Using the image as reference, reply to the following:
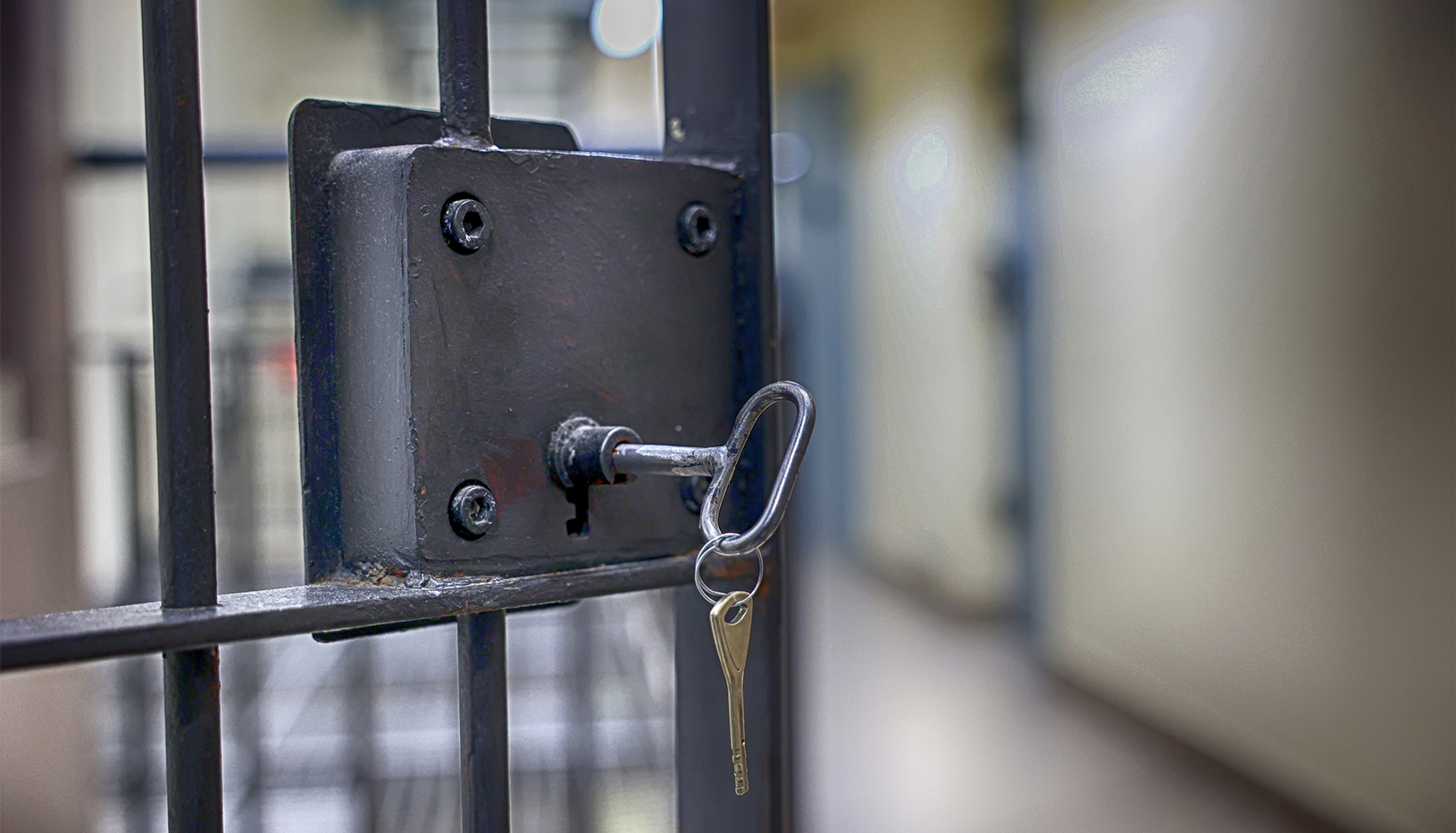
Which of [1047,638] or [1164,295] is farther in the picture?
[1047,638]

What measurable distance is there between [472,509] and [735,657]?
95mm

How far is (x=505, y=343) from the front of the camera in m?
0.34

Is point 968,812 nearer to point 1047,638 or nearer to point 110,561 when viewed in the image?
point 1047,638

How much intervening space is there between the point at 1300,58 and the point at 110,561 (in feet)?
11.8

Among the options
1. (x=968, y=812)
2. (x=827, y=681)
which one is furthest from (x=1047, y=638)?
(x=968, y=812)

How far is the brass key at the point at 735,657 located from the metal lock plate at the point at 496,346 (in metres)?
0.05

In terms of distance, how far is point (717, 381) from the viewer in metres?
0.40

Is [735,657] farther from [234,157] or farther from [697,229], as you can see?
[234,157]

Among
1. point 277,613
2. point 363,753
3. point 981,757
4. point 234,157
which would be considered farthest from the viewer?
point 981,757

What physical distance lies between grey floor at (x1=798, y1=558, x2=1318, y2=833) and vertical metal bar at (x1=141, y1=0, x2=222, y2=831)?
107cm

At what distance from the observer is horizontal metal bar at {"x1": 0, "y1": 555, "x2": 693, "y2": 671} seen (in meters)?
0.28

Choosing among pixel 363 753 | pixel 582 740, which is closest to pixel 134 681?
pixel 363 753

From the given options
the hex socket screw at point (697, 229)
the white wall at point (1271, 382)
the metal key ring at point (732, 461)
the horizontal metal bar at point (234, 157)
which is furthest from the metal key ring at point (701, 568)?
the white wall at point (1271, 382)

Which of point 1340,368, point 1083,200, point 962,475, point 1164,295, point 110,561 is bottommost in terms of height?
point 110,561
